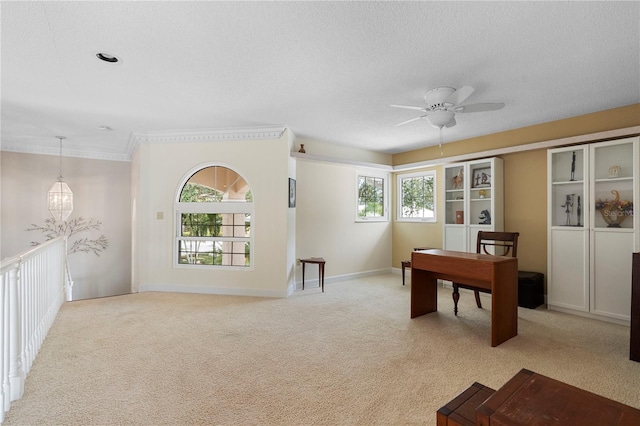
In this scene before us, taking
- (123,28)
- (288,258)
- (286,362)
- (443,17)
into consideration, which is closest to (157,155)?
(288,258)

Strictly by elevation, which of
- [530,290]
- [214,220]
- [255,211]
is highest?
[255,211]

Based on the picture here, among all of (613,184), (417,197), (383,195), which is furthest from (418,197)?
(613,184)

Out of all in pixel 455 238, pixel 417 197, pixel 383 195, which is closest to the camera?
A: pixel 455 238

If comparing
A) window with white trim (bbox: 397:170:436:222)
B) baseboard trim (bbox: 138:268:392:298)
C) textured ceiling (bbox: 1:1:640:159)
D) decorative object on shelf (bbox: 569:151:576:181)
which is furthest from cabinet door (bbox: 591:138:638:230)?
baseboard trim (bbox: 138:268:392:298)

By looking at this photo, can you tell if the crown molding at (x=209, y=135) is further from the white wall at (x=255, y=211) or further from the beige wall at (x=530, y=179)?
the beige wall at (x=530, y=179)

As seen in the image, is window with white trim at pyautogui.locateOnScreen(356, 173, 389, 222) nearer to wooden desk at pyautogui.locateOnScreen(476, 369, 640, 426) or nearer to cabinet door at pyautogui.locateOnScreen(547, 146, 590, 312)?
cabinet door at pyautogui.locateOnScreen(547, 146, 590, 312)

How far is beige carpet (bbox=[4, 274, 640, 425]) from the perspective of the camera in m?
1.89

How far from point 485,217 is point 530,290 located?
1255mm

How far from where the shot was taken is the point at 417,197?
6.01m

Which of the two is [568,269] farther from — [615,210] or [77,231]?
[77,231]

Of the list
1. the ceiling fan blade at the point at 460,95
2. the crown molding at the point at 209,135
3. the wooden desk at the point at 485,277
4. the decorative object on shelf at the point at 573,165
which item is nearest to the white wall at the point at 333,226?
the crown molding at the point at 209,135

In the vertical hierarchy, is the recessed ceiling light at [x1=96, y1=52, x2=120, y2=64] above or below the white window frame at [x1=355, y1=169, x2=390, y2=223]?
above

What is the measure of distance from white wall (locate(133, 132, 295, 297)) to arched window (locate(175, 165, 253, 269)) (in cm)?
12

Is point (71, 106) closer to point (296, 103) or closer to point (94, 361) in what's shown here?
point (296, 103)
